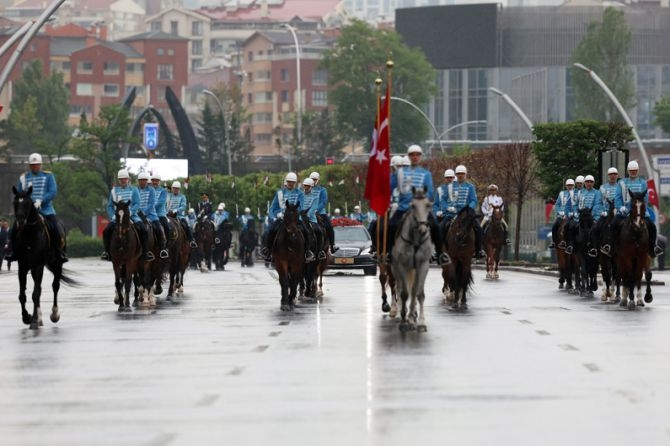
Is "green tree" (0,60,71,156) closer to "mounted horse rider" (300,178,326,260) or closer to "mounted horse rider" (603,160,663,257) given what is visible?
"mounted horse rider" (300,178,326,260)

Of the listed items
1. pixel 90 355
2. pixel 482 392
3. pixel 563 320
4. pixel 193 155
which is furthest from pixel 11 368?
pixel 193 155

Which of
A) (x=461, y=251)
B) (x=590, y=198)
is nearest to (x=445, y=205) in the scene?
(x=461, y=251)

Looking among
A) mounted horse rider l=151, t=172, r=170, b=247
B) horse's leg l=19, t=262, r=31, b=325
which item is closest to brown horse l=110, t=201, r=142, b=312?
mounted horse rider l=151, t=172, r=170, b=247

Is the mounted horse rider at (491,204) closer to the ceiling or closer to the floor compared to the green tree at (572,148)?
closer to the floor

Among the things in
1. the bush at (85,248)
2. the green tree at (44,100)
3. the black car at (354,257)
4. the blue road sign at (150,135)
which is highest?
the green tree at (44,100)

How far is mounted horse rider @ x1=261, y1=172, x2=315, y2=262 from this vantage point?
30.3m

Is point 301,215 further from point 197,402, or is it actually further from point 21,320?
point 197,402

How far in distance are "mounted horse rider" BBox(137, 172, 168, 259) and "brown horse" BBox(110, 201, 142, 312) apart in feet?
5.47

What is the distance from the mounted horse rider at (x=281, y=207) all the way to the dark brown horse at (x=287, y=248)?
220 millimetres

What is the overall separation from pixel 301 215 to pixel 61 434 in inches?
699

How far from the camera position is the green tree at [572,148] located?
5875 cm

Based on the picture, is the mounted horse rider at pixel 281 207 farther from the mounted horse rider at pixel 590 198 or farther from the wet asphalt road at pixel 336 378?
the mounted horse rider at pixel 590 198

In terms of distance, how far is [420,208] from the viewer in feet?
77.3

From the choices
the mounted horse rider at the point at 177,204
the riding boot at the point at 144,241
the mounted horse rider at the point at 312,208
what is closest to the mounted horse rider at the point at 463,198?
the mounted horse rider at the point at 312,208
